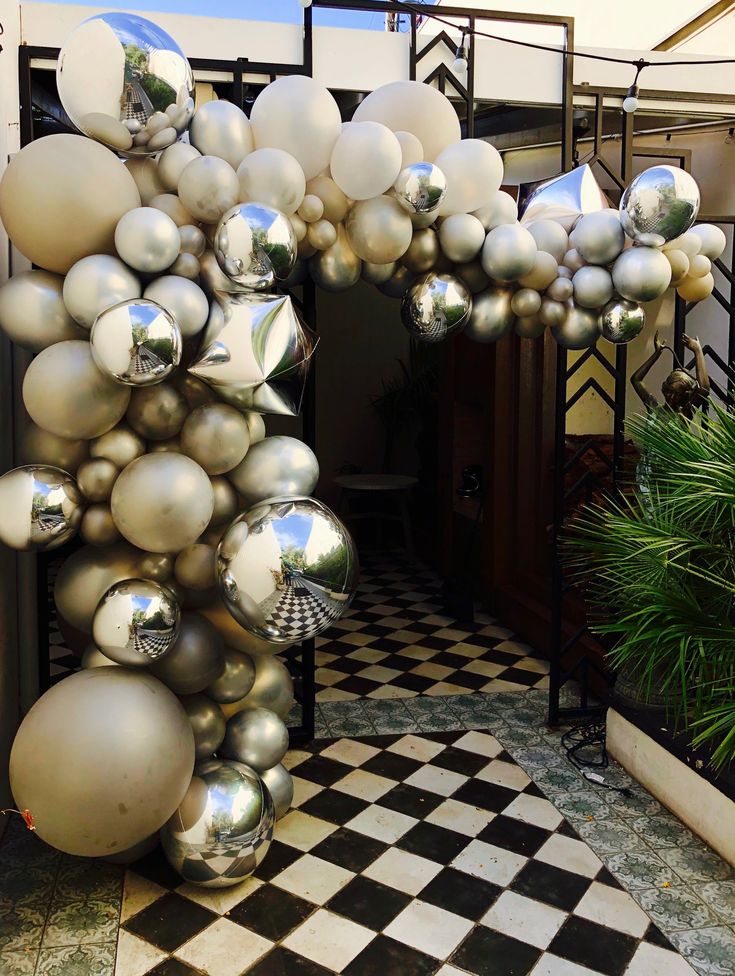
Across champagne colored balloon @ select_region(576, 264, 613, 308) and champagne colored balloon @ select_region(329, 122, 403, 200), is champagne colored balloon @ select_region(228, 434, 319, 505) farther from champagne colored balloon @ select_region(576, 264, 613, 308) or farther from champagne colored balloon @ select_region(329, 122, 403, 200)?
champagne colored balloon @ select_region(576, 264, 613, 308)

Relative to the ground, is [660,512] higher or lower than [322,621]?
higher

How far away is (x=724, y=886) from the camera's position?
2.61 m

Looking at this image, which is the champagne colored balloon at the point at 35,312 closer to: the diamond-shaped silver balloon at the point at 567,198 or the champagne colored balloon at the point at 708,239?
the diamond-shaped silver balloon at the point at 567,198

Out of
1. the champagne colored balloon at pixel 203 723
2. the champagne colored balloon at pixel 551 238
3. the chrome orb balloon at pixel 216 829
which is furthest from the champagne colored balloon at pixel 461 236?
the chrome orb balloon at pixel 216 829

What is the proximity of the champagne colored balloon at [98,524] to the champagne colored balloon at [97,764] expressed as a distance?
1.22 ft

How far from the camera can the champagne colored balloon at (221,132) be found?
94.7 inches

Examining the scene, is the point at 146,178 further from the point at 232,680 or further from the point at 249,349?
the point at 232,680

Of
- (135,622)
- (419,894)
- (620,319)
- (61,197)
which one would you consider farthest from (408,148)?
(419,894)

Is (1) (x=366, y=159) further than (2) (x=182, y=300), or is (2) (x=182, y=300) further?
(1) (x=366, y=159)

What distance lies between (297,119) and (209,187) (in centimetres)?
35

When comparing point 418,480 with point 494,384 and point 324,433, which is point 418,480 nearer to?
point 324,433

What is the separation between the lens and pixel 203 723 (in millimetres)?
2568

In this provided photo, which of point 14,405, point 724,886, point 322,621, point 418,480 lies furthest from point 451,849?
point 418,480

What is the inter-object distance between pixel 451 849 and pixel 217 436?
→ 5.33ft
